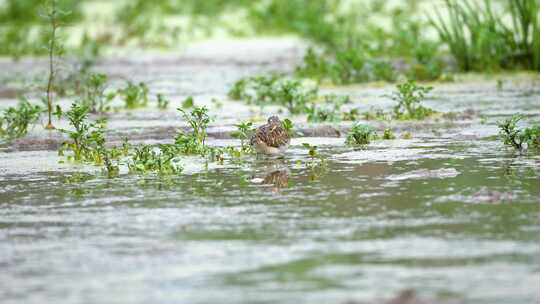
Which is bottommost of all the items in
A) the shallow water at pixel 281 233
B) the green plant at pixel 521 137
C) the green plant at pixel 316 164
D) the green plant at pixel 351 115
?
the shallow water at pixel 281 233

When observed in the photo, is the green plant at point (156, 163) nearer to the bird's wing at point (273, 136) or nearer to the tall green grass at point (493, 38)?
the bird's wing at point (273, 136)

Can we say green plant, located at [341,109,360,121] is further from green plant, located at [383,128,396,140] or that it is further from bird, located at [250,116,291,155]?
bird, located at [250,116,291,155]

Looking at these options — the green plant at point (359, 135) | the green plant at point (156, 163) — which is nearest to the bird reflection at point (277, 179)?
the green plant at point (156, 163)

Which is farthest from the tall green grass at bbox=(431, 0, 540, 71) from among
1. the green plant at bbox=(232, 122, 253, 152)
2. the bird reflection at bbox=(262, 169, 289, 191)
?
the bird reflection at bbox=(262, 169, 289, 191)

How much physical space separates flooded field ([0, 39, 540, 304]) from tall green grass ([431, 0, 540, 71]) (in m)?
3.52

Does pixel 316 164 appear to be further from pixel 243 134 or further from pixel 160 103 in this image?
pixel 160 103

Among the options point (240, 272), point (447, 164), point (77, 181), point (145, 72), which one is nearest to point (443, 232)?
point (240, 272)

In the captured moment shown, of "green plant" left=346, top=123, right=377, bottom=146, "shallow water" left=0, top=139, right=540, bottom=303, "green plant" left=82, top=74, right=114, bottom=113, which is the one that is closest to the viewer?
"shallow water" left=0, top=139, right=540, bottom=303

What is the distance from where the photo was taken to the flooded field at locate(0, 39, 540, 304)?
4.70m

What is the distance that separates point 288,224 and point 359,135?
118 inches

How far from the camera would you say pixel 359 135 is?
882 centimetres

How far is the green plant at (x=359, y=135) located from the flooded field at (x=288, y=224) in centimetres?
13

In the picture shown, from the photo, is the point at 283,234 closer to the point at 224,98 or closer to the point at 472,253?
the point at 472,253

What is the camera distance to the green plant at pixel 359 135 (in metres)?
8.79
